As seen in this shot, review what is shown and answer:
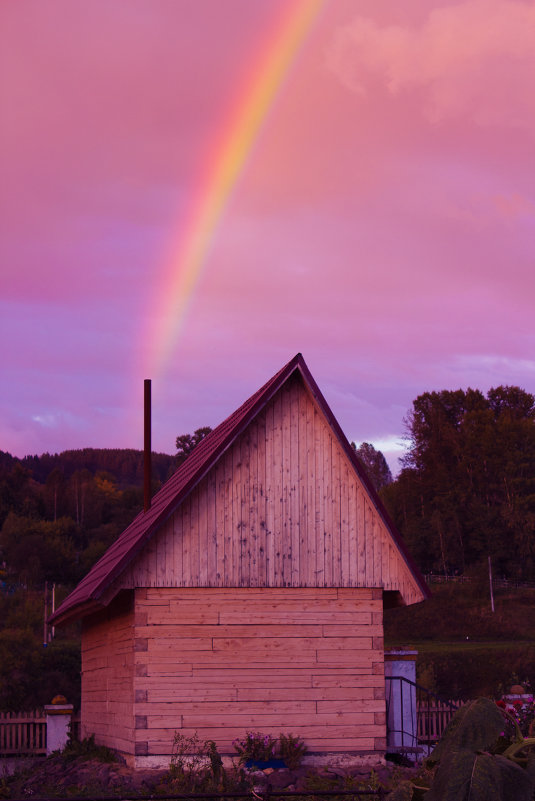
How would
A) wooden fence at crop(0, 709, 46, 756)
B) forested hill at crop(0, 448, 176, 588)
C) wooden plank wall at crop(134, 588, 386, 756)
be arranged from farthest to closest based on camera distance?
forested hill at crop(0, 448, 176, 588) → wooden fence at crop(0, 709, 46, 756) → wooden plank wall at crop(134, 588, 386, 756)

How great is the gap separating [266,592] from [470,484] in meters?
78.3

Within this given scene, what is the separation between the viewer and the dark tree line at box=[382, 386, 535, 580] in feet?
287

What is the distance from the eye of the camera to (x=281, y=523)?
53.2ft

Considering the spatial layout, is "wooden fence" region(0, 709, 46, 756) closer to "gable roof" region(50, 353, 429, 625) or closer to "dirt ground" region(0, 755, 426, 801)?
"dirt ground" region(0, 755, 426, 801)

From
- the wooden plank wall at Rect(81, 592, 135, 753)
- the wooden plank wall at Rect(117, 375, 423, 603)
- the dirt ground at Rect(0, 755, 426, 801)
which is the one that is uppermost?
the wooden plank wall at Rect(117, 375, 423, 603)

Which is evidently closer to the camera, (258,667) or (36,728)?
(258,667)

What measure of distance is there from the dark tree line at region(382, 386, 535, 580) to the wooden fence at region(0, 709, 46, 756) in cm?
6634

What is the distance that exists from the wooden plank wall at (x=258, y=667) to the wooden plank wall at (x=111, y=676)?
512 millimetres

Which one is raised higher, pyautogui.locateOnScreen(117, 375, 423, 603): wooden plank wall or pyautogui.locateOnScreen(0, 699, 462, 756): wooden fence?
pyautogui.locateOnScreen(117, 375, 423, 603): wooden plank wall

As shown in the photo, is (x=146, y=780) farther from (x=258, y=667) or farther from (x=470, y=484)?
(x=470, y=484)

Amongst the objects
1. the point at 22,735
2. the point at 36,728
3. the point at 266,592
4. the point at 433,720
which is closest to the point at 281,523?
the point at 266,592

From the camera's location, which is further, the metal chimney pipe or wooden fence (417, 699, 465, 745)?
wooden fence (417, 699, 465, 745)

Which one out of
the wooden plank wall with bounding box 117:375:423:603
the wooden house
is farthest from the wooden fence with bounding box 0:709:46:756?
the wooden plank wall with bounding box 117:375:423:603

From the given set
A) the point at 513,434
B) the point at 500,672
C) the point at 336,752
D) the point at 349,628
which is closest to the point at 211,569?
the point at 349,628
